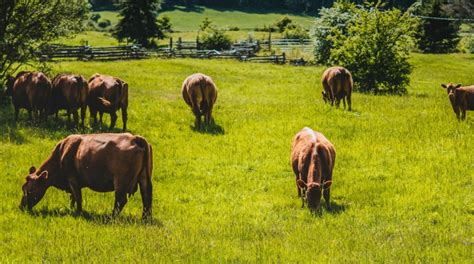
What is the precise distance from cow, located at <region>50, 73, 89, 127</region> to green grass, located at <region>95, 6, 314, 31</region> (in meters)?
87.4

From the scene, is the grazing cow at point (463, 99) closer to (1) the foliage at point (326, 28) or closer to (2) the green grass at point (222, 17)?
(1) the foliage at point (326, 28)

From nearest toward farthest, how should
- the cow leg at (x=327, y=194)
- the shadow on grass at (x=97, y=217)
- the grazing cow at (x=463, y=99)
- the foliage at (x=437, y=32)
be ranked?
the shadow on grass at (x=97, y=217) → the cow leg at (x=327, y=194) → the grazing cow at (x=463, y=99) → the foliage at (x=437, y=32)

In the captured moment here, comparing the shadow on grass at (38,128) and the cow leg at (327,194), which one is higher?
the cow leg at (327,194)

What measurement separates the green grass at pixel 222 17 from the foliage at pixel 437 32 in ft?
146

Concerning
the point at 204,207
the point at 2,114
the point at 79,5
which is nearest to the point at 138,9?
the point at 79,5

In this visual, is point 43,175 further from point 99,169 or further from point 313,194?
point 313,194

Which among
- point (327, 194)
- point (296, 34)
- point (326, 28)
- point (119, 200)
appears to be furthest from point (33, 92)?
point (296, 34)

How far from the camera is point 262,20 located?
116m

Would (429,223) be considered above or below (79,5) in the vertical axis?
below

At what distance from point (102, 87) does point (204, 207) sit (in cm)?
887

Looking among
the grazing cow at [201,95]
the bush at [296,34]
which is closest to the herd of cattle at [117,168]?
the grazing cow at [201,95]

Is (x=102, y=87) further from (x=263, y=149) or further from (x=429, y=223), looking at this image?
(x=429, y=223)

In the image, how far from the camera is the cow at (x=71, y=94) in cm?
1884

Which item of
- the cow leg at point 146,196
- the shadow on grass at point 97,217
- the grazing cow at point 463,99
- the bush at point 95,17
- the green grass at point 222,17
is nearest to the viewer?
the shadow on grass at point 97,217
